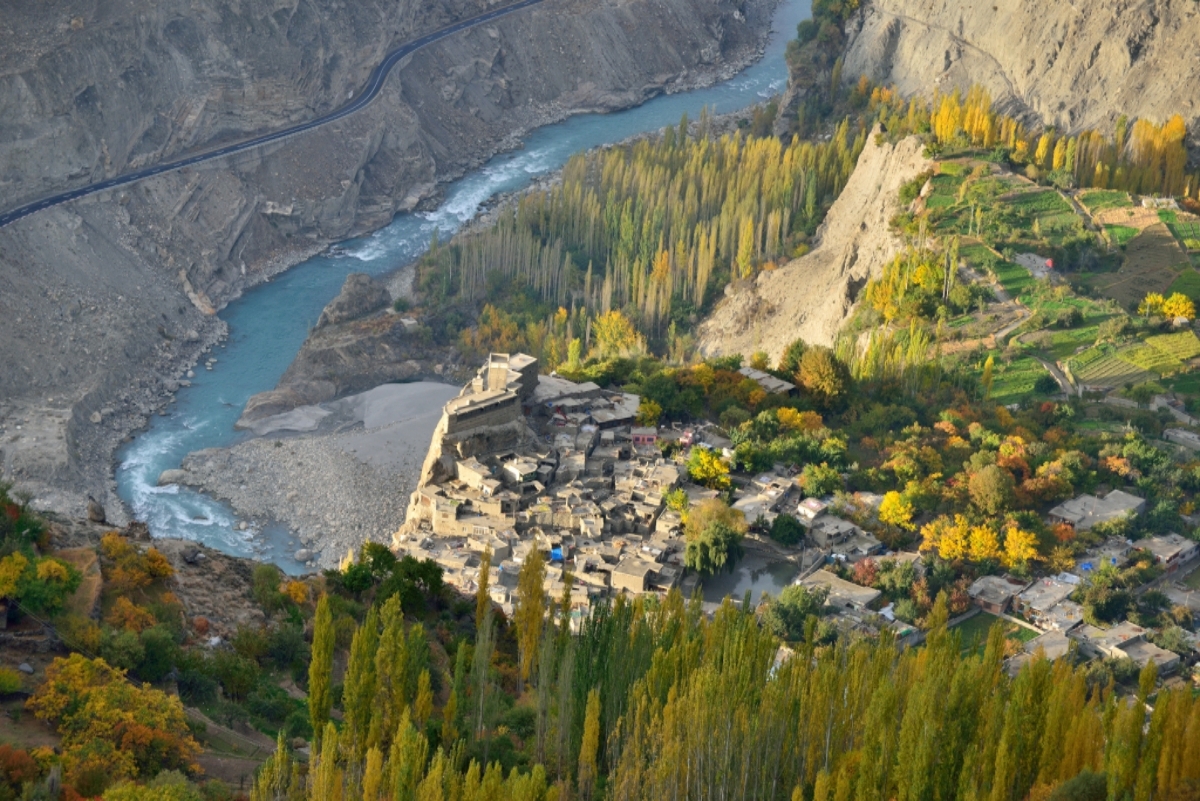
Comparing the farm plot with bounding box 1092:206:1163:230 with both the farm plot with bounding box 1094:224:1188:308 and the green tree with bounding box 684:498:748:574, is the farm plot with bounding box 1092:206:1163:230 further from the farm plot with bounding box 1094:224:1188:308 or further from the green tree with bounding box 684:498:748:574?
the green tree with bounding box 684:498:748:574

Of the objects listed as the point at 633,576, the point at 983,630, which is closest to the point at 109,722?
the point at 633,576

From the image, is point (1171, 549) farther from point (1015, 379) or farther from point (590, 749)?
point (590, 749)

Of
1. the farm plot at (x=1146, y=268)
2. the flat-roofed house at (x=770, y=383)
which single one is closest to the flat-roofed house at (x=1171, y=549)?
the flat-roofed house at (x=770, y=383)

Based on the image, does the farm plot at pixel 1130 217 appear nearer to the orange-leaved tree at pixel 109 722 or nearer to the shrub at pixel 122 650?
the shrub at pixel 122 650

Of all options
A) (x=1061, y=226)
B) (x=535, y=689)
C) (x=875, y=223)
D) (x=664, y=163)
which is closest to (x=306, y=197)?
(x=664, y=163)

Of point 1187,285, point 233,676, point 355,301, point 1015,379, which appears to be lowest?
point 355,301

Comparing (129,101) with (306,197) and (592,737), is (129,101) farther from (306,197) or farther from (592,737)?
(592,737)
